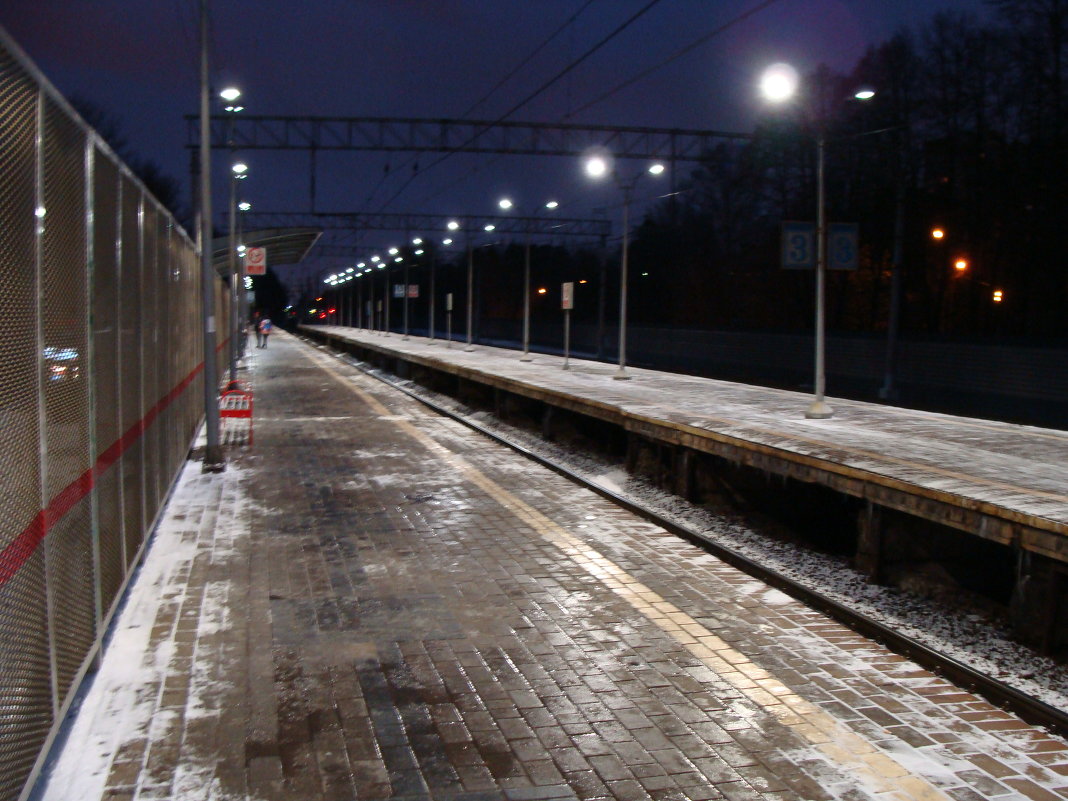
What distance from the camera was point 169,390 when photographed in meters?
10.8

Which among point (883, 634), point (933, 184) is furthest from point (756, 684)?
point (933, 184)

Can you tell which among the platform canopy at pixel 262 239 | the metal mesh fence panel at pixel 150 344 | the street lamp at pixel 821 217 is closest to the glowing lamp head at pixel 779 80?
the street lamp at pixel 821 217

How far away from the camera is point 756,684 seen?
18.8 feet

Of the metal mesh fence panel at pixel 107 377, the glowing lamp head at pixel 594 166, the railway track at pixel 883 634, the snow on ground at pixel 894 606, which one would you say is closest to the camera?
the railway track at pixel 883 634

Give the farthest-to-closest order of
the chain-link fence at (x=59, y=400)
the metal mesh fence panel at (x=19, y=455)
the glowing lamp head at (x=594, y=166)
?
the glowing lamp head at (x=594, y=166), the chain-link fence at (x=59, y=400), the metal mesh fence panel at (x=19, y=455)

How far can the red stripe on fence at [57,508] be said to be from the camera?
3774mm

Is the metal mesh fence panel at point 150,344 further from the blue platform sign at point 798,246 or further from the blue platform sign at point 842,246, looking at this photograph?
the blue platform sign at point 842,246

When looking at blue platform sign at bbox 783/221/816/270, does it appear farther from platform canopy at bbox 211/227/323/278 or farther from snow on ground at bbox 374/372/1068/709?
platform canopy at bbox 211/227/323/278

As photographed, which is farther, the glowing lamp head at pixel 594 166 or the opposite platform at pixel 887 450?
the glowing lamp head at pixel 594 166

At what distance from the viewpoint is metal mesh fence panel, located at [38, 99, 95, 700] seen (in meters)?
4.49

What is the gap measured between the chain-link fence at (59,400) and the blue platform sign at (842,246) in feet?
32.4

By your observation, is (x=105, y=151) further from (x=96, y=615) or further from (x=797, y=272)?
(x=797, y=272)

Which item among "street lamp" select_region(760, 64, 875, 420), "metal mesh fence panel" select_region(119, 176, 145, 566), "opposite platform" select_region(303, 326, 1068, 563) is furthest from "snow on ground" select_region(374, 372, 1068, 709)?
"metal mesh fence panel" select_region(119, 176, 145, 566)

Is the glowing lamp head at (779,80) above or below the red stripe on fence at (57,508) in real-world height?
above
